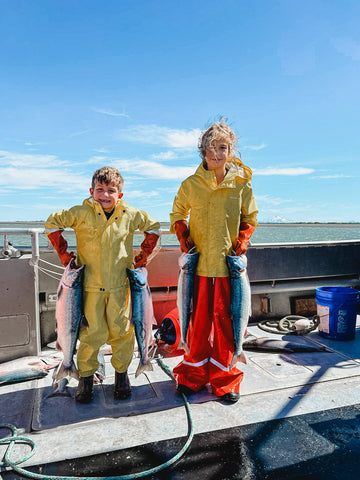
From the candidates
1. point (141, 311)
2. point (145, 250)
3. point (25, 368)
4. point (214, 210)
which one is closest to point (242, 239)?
point (214, 210)

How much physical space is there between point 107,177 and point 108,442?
2.20m

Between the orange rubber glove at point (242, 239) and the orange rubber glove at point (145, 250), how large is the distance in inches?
31.9

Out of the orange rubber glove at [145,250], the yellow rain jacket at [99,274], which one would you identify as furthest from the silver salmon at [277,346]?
the orange rubber glove at [145,250]

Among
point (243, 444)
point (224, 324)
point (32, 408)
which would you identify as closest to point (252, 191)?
point (224, 324)

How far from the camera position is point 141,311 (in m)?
3.22

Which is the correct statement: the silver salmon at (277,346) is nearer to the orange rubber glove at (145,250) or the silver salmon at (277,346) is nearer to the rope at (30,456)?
the rope at (30,456)

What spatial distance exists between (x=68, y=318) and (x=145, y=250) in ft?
3.10

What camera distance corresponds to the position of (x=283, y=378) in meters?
3.79

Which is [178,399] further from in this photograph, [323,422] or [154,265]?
[154,265]

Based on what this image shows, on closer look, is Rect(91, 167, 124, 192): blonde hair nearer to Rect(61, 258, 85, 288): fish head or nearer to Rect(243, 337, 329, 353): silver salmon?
Rect(61, 258, 85, 288): fish head

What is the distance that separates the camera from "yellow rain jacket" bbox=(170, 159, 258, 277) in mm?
3447

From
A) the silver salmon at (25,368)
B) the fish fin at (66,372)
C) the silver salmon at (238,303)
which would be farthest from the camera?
the silver salmon at (25,368)

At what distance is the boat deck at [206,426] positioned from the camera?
7.99 feet

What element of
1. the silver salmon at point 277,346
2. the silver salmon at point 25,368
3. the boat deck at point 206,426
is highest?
the silver salmon at point 25,368
